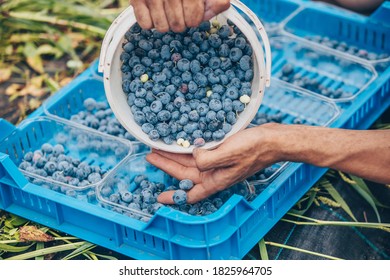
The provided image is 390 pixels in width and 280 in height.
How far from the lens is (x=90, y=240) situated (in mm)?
2490

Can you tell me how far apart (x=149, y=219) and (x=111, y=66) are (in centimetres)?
53

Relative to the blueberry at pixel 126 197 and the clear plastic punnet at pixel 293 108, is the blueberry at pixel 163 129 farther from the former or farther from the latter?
the clear plastic punnet at pixel 293 108

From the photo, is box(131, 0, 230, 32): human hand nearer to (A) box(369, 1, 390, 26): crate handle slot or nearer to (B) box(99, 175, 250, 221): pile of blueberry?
(B) box(99, 175, 250, 221): pile of blueberry

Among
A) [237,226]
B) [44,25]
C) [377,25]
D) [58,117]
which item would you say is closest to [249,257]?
[237,226]

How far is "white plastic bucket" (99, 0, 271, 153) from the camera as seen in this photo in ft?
7.50

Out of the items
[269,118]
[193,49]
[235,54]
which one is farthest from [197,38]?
[269,118]

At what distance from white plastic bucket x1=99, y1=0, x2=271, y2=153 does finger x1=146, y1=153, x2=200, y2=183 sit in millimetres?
70

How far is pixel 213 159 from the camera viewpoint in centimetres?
223

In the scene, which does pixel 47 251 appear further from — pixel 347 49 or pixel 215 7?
pixel 347 49

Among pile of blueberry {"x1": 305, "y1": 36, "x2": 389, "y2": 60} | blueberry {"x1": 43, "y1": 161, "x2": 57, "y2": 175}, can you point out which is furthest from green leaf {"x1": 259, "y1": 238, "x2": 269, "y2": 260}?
pile of blueberry {"x1": 305, "y1": 36, "x2": 389, "y2": 60}

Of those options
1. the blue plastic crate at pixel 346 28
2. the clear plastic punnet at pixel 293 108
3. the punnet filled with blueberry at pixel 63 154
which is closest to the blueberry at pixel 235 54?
the clear plastic punnet at pixel 293 108

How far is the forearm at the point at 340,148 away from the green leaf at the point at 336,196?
329mm

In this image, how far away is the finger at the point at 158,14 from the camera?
7.08 feet

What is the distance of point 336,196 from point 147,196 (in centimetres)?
72
